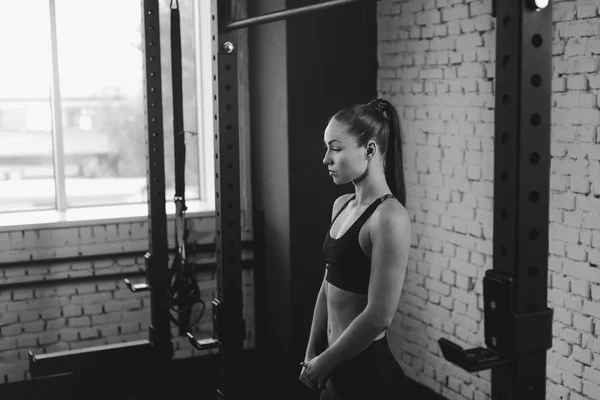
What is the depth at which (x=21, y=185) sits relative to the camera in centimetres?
431

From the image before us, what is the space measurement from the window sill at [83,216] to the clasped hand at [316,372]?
223cm

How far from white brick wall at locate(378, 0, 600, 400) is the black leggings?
1129 millimetres

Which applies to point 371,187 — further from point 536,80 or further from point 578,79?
point 578,79

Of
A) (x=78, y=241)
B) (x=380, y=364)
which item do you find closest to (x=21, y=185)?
(x=78, y=241)

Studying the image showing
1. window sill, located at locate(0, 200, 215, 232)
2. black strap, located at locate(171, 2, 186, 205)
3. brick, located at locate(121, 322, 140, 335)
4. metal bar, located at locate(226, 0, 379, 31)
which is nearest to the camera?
metal bar, located at locate(226, 0, 379, 31)

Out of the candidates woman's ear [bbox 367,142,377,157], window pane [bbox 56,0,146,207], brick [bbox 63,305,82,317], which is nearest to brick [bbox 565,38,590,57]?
woman's ear [bbox 367,142,377,157]

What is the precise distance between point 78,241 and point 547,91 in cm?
317

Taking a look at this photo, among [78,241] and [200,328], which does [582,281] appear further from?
[78,241]

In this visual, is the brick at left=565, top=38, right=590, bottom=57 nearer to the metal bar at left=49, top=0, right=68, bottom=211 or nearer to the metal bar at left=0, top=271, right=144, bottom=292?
the metal bar at left=0, top=271, right=144, bottom=292

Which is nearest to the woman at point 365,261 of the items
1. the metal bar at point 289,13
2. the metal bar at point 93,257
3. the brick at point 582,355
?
the metal bar at point 289,13

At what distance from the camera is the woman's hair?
2250 mm

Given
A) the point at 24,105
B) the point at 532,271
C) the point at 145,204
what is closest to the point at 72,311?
the point at 145,204

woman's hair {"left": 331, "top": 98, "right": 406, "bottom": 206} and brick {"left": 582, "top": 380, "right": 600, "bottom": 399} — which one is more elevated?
woman's hair {"left": 331, "top": 98, "right": 406, "bottom": 206}

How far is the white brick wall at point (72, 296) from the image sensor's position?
4.09 metres
